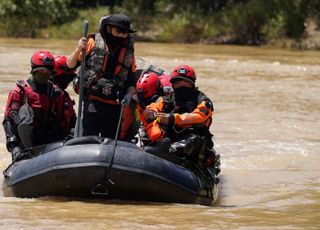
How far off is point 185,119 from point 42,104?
1.33m

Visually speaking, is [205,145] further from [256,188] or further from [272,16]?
[272,16]

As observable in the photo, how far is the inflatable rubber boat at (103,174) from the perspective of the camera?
7559 millimetres

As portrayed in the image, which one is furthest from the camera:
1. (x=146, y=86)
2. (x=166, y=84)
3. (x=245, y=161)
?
(x=245, y=161)

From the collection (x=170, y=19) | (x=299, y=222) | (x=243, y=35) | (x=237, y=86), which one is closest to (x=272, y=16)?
(x=243, y=35)

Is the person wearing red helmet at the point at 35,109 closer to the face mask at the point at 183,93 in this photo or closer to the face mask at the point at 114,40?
the face mask at the point at 114,40

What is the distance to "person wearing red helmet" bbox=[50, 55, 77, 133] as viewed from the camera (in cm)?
891

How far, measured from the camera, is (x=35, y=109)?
858cm

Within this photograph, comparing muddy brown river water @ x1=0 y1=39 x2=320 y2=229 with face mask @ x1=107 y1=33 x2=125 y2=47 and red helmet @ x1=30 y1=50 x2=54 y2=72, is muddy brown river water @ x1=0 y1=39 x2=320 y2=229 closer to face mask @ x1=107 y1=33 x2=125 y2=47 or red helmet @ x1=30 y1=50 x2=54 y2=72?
red helmet @ x1=30 y1=50 x2=54 y2=72

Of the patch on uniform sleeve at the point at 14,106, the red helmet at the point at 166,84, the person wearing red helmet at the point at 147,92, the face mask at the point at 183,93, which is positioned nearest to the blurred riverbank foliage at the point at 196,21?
the red helmet at the point at 166,84

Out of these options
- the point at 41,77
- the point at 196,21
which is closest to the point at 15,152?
the point at 41,77

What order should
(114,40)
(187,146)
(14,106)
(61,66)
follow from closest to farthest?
(187,146)
(114,40)
(14,106)
(61,66)

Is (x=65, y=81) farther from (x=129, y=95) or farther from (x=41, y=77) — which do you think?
(x=129, y=95)

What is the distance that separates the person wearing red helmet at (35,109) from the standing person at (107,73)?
0.30 meters

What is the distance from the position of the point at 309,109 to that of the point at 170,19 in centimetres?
2499
